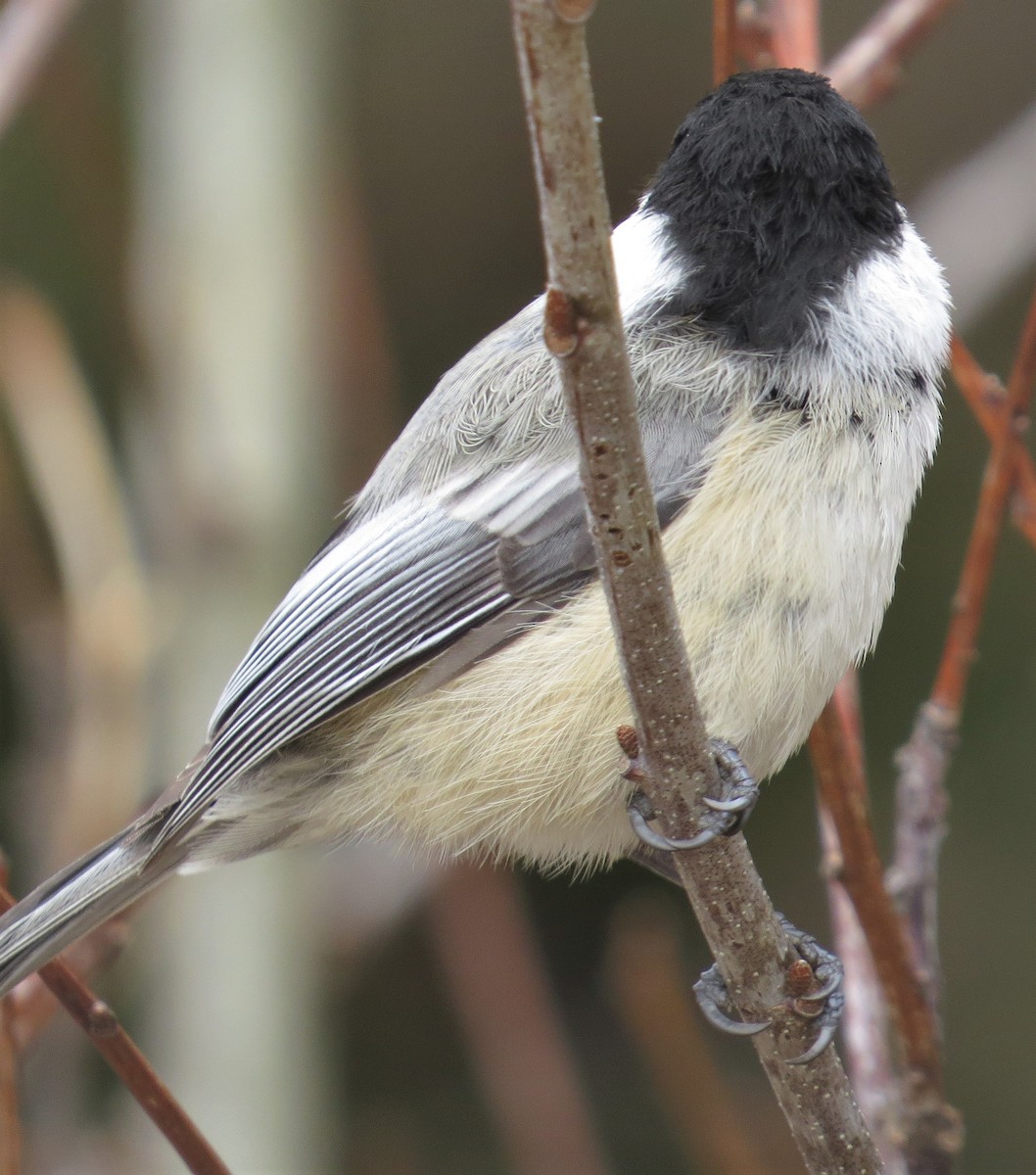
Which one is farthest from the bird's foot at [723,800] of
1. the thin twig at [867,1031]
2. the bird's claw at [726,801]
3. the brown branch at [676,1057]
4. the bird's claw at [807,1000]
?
the brown branch at [676,1057]

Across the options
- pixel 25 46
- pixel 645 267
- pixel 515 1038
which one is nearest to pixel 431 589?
pixel 645 267

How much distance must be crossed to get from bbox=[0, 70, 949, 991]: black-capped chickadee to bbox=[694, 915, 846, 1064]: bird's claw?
6.8 inches

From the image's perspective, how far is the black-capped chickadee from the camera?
1.15 metres

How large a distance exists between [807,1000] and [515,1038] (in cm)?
102

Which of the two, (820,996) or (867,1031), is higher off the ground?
(820,996)

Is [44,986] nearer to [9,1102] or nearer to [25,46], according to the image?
[9,1102]

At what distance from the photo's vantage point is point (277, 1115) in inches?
72.3

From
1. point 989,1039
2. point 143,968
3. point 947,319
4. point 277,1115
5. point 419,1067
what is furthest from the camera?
point 419,1067

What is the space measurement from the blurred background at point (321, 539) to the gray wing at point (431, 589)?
1.37ft

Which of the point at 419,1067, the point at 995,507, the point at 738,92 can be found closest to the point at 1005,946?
the point at 419,1067

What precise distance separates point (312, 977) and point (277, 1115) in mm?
209

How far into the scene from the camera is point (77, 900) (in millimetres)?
1223

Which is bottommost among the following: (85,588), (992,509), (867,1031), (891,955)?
(867,1031)

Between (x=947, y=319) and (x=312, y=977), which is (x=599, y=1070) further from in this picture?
(x=947, y=319)
